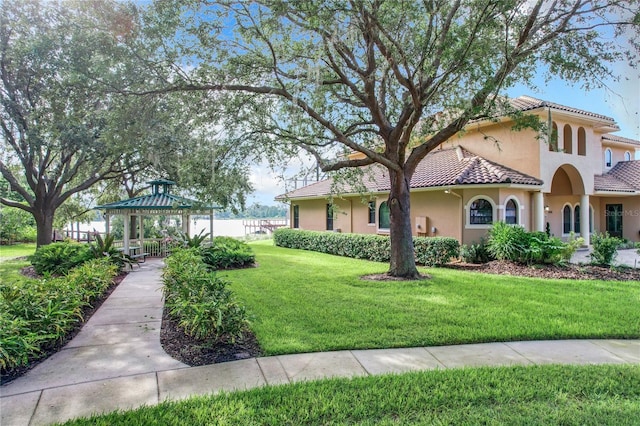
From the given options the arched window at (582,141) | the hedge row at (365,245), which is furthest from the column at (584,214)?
the hedge row at (365,245)

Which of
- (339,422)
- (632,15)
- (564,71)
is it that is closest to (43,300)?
(339,422)

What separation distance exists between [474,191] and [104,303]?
12854 mm

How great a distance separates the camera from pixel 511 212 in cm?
1495

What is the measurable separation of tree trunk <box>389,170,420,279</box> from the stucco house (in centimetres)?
199

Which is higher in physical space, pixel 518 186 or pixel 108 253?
pixel 518 186

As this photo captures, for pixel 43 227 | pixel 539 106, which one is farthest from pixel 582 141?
pixel 43 227

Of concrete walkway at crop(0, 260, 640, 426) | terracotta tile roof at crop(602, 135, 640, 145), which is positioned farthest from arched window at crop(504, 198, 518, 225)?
terracotta tile roof at crop(602, 135, 640, 145)

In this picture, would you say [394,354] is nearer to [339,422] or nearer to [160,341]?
[339,422]

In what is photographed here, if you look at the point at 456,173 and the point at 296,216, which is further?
the point at 296,216

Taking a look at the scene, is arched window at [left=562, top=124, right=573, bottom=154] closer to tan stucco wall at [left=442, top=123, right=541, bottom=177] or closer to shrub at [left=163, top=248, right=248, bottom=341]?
tan stucco wall at [left=442, top=123, right=541, bottom=177]

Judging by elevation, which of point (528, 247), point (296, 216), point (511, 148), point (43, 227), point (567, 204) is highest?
point (511, 148)

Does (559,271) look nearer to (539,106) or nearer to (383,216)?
(539,106)

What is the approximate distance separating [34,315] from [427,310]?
635 centimetres

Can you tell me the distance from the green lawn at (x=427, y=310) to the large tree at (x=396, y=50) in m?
2.13
